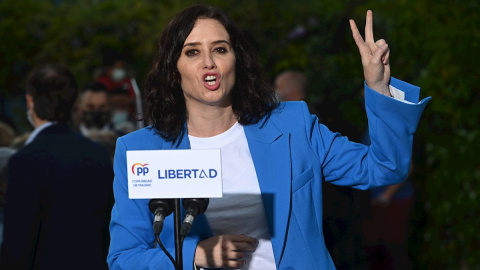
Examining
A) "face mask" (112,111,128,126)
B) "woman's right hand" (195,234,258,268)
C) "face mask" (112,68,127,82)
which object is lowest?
"woman's right hand" (195,234,258,268)

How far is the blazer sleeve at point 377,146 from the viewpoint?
2717 mm

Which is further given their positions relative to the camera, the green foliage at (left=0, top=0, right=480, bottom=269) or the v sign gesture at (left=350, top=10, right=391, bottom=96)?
the green foliage at (left=0, top=0, right=480, bottom=269)

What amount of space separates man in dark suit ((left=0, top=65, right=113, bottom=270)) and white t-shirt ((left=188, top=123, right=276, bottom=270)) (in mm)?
1430

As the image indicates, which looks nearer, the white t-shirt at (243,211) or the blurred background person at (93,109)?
the white t-shirt at (243,211)

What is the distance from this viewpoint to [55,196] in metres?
4.11

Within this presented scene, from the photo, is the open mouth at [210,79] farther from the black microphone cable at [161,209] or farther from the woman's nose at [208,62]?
the black microphone cable at [161,209]

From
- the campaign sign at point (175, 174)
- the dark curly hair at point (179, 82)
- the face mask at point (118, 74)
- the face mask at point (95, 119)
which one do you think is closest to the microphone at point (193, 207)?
the campaign sign at point (175, 174)

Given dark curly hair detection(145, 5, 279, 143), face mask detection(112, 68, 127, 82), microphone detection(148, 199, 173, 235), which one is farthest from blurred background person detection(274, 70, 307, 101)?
microphone detection(148, 199, 173, 235)

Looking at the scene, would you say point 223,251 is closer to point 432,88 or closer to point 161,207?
point 161,207

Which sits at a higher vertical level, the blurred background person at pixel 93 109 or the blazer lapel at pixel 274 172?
the blurred background person at pixel 93 109

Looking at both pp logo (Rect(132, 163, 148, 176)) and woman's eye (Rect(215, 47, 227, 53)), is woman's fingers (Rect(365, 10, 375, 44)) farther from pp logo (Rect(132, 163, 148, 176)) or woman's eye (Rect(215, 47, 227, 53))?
pp logo (Rect(132, 163, 148, 176))

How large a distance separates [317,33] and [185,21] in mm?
6167

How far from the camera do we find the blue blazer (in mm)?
2738

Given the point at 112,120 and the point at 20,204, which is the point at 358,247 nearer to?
the point at 20,204
